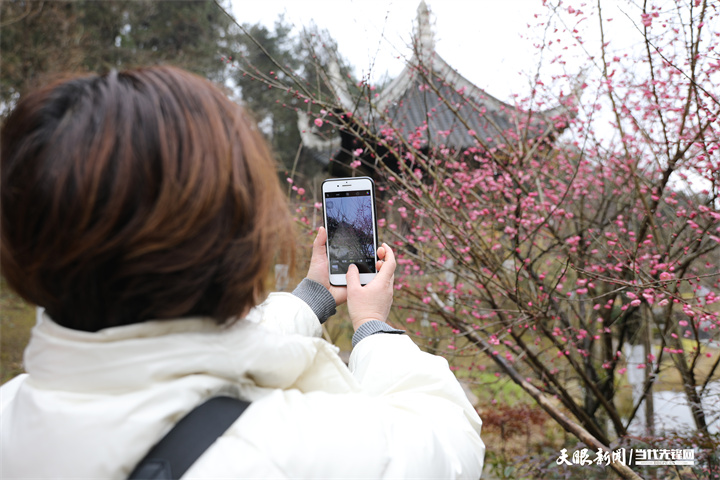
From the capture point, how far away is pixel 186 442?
0.63 m

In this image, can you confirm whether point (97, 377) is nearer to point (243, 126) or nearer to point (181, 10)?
point (243, 126)

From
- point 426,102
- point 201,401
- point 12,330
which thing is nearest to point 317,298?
point 201,401

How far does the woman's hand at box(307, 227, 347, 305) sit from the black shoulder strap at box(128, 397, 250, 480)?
0.69 metres

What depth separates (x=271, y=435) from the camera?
0.64m

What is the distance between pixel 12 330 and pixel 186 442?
30.7 feet

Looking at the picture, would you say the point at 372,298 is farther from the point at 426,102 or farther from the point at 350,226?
the point at 426,102

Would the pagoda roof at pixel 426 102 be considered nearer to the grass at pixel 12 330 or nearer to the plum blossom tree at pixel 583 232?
the plum blossom tree at pixel 583 232

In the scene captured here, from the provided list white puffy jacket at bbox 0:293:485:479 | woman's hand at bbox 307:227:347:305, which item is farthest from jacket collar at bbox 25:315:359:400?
woman's hand at bbox 307:227:347:305

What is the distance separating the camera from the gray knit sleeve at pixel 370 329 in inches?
38.6

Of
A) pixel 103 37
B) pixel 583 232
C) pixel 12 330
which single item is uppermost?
pixel 103 37

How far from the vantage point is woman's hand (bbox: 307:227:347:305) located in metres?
1.34

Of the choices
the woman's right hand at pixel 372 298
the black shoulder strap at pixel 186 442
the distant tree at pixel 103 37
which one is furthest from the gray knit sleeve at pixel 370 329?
the distant tree at pixel 103 37

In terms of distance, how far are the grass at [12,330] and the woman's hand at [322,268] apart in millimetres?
6609

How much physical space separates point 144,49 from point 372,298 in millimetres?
11264
